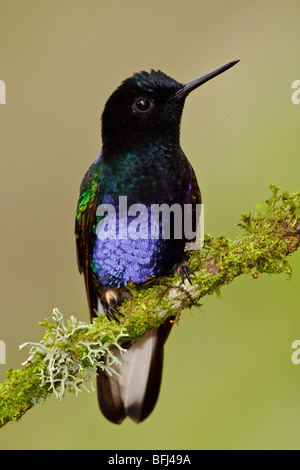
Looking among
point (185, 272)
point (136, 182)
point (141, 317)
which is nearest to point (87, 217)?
point (136, 182)

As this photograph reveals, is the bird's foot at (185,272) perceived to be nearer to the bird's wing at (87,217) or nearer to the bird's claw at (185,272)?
the bird's claw at (185,272)

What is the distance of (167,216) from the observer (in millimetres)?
2924

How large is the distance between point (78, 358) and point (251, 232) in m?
0.82

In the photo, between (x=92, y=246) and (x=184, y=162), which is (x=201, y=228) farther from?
(x=92, y=246)

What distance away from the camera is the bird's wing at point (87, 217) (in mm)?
3016

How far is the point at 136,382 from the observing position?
3.38 m

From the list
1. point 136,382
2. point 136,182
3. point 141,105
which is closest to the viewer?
point 136,182

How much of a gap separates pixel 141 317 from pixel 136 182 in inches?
28.7

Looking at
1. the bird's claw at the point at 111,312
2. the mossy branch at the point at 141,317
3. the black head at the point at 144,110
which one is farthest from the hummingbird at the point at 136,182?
the mossy branch at the point at 141,317

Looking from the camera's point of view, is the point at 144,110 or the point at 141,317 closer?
the point at 141,317

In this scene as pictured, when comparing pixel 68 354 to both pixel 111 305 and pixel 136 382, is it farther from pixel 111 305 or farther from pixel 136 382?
pixel 136 382

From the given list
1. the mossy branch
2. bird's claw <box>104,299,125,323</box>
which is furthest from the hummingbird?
the mossy branch

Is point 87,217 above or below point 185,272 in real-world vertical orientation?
above

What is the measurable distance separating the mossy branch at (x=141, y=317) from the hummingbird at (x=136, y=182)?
379 millimetres
